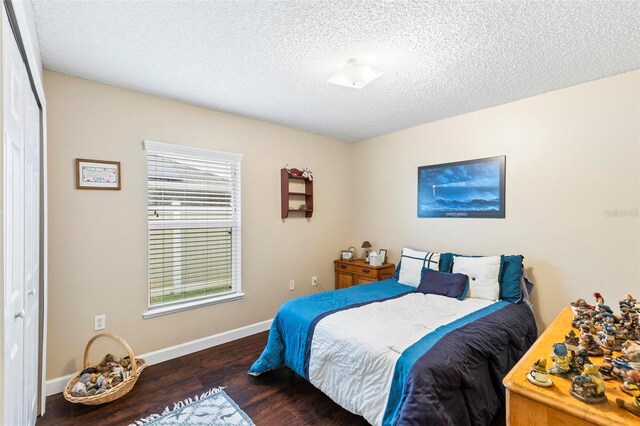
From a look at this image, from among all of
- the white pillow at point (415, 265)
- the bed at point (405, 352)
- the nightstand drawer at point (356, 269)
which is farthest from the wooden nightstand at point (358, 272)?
the bed at point (405, 352)

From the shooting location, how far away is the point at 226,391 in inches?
89.4

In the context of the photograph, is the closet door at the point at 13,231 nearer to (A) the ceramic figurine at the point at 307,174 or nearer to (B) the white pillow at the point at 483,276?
(A) the ceramic figurine at the point at 307,174

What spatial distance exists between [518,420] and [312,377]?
4.42ft

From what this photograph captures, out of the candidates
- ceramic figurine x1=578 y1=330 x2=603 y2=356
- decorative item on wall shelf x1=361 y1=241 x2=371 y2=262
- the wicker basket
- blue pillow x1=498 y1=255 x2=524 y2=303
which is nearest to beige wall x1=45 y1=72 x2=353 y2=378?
the wicker basket

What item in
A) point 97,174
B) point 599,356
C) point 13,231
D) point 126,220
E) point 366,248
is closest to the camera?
point 13,231

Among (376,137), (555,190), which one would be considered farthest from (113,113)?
(555,190)

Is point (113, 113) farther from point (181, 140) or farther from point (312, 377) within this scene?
point (312, 377)

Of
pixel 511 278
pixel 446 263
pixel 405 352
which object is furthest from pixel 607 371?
pixel 446 263

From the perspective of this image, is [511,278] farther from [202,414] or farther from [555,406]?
[202,414]

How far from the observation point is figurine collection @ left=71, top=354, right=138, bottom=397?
2092mm

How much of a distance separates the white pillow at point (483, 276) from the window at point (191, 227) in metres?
2.36

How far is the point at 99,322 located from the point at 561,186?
162 inches

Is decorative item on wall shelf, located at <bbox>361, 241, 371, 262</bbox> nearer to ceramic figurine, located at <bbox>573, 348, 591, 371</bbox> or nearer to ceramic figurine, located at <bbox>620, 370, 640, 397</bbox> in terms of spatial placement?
ceramic figurine, located at <bbox>573, 348, 591, 371</bbox>

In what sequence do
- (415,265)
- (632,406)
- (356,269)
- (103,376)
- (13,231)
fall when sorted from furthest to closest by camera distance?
1. (356,269)
2. (415,265)
3. (103,376)
4. (13,231)
5. (632,406)
